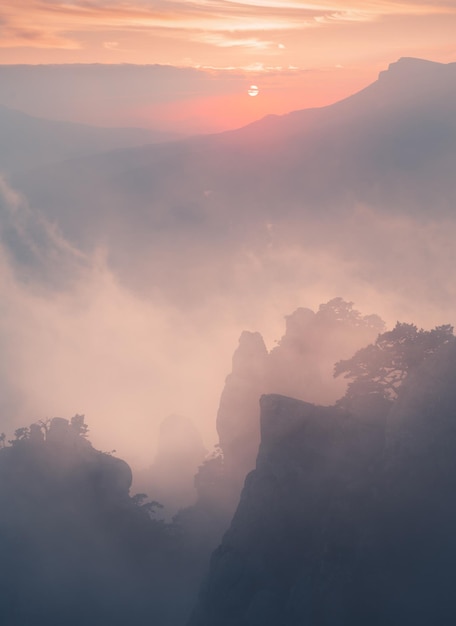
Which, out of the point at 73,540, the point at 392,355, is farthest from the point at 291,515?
the point at 73,540

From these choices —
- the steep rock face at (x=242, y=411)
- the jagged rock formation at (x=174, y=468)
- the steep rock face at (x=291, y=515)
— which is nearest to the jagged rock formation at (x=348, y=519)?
the steep rock face at (x=291, y=515)

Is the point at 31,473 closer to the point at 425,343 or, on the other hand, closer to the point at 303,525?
the point at 303,525

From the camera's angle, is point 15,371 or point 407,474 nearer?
point 407,474

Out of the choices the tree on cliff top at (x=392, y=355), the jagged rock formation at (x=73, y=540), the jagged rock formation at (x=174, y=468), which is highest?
the tree on cliff top at (x=392, y=355)

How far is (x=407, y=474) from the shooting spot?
3628cm

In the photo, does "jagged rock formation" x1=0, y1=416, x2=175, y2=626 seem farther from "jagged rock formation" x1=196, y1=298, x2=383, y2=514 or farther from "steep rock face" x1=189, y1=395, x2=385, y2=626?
"steep rock face" x1=189, y1=395, x2=385, y2=626

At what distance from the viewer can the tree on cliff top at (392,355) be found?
41188 mm

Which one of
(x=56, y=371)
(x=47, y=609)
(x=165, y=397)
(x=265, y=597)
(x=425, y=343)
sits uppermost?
(x=56, y=371)

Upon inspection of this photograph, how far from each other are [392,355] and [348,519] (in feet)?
37.6

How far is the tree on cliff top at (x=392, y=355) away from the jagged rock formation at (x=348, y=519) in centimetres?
138

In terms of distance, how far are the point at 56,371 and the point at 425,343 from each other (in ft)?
491

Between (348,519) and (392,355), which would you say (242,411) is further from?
(348,519)

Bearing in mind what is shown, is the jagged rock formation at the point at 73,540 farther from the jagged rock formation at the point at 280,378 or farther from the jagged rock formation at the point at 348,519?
the jagged rock formation at the point at 348,519

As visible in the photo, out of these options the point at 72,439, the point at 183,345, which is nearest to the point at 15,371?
the point at 183,345
